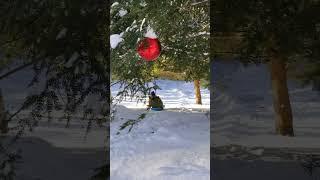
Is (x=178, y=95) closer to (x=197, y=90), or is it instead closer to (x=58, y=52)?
(x=197, y=90)

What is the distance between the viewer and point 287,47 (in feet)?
5.93

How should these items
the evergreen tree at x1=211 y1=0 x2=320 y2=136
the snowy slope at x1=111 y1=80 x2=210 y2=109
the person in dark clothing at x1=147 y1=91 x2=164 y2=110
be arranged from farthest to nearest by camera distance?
1. the snowy slope at x1=111 y1=80 x2=210 y2=109
2. the person in dark clothing at x1=147 y1=91 x2=164 y2=110
3. the evergreen tree at x1=211 y1=0 x2=320 y2=136

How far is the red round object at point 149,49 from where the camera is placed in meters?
2.30

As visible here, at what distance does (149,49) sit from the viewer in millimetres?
2314

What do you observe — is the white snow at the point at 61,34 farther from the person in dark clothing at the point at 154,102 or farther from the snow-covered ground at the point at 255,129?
the person in dark clothing at the point at 154,102

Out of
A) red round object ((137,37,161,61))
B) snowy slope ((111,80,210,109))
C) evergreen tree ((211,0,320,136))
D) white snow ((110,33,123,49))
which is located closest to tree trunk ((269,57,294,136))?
evergreen tree ((211,0,320,136))

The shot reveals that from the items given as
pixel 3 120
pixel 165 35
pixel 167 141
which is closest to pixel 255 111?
pixel 3 120

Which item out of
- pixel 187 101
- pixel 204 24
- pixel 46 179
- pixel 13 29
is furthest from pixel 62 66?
pixel 187 101

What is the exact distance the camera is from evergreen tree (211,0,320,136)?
1788mm

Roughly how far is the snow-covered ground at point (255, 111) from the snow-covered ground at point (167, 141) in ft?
5.29

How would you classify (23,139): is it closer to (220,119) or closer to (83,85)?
(83,85)

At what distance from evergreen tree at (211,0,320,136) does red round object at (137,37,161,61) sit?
48 centimetres

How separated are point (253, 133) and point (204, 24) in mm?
1695

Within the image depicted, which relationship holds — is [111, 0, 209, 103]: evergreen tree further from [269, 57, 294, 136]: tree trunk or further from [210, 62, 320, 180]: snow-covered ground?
[269, 57, 294, 136]: tree trunk
